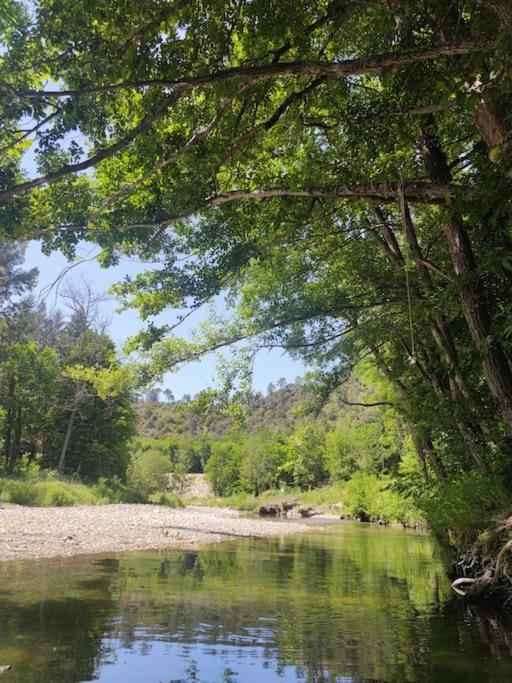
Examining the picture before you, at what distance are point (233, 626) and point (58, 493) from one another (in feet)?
66.0

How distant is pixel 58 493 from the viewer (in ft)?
78.4

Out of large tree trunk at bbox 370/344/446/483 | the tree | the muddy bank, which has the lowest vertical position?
the muddy bank

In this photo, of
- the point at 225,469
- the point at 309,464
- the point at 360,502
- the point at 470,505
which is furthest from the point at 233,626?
the point at 225,469

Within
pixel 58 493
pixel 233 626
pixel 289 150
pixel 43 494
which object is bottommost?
pixel 233 626

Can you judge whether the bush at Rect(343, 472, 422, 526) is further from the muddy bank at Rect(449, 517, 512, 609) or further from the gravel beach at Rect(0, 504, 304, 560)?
the muddy bank at Rect(449, 517, 512, 609)

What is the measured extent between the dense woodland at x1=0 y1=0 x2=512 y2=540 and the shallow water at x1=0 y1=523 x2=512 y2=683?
2.63m

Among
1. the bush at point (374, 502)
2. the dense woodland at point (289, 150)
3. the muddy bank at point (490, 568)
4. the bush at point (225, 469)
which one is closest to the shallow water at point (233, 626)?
the muddy bank at point (490, 568)

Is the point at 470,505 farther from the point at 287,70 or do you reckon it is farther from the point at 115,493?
the point at 115,493

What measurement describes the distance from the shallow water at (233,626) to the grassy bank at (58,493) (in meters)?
13.1

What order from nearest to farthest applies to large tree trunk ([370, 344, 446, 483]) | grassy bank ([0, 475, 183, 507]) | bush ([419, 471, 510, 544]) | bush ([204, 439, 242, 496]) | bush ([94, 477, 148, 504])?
bush ([419, 471, 510, 544])
large tree trunk ([370, 344, 446, 483])
grassy bank ([0, 475, 183, 507])
bush ([94, 477, 148, 504])
bush ([204, 439, 242, 496])

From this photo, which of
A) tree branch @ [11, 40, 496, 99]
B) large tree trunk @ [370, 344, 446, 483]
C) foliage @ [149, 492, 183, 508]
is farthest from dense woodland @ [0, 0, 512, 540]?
foliage @ [149, 492, 183, 508]

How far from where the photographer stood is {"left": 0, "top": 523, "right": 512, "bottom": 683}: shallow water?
4.84 meters

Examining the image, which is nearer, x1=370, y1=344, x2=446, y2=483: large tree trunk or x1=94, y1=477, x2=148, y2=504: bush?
x1=370, y1=344, x2=446, y2=483: large tree trunk

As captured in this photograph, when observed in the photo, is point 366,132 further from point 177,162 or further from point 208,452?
point 208,452
